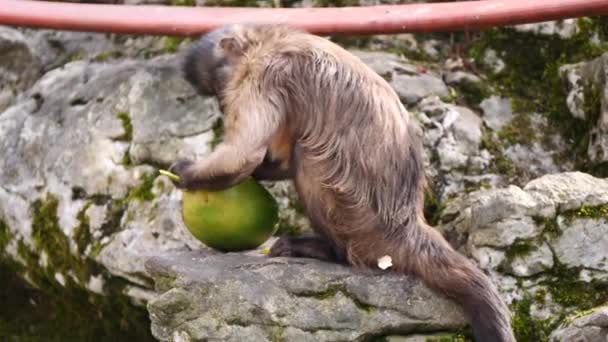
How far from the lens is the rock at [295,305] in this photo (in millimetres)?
3139

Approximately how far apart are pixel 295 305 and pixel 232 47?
962 millimetres

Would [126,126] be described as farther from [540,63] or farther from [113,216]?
[540,63]

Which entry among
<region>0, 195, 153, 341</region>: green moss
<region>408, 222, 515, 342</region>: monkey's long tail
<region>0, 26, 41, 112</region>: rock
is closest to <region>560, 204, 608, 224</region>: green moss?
<region>408, 222, 515, 342</region>: monkey's long tail

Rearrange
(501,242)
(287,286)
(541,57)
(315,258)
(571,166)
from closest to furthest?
(287,286)
(315,258)
(501,242)
(571,166)
(541,57)

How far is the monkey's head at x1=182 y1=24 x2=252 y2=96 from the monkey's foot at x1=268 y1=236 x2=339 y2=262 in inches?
23.5

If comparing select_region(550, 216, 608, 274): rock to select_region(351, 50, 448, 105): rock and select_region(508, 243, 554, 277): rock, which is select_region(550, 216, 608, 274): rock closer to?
select_region(508, 243, 554, 277): rock

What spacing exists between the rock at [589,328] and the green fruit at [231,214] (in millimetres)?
1040

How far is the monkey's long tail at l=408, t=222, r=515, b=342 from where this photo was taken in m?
3.06

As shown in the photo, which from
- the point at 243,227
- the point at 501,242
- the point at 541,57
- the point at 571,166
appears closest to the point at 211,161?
the point at 243,227

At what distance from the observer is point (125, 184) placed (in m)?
4.58

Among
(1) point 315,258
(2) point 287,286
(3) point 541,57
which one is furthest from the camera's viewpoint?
(3) point 541,57

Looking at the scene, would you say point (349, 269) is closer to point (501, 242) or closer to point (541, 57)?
point (501, 242)

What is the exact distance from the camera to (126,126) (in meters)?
4.70

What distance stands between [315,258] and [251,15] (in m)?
1.54
